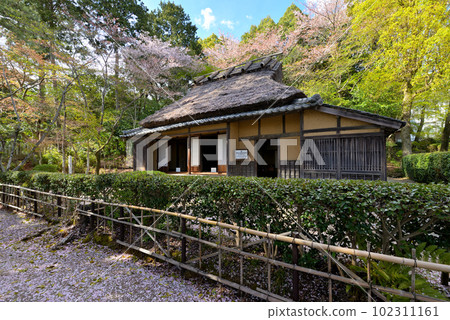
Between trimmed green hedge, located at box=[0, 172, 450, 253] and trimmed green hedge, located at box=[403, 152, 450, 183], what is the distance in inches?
327

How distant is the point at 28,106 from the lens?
7.44m

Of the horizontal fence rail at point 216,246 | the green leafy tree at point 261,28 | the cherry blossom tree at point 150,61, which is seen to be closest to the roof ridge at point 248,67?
the cherry blossom tree at point 150,61

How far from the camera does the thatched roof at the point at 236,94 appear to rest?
6691 mm

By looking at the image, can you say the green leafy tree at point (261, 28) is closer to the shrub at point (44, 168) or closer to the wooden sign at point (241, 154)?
the wooden sign at point (241, 154)

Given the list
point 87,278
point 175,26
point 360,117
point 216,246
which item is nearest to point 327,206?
point 216,246

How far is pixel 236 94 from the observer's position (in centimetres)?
812

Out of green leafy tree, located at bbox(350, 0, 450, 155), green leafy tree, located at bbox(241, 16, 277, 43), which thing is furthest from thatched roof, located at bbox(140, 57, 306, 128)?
green leafy tree, located at bbox(241, 16, 277, 43)

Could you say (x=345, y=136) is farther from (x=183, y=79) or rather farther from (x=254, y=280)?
(x=183, y=79)

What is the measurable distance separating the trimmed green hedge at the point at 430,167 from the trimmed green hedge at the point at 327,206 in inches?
327

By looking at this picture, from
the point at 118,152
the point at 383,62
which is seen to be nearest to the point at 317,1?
the point at 383,62

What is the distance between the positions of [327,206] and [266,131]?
17.4 ft

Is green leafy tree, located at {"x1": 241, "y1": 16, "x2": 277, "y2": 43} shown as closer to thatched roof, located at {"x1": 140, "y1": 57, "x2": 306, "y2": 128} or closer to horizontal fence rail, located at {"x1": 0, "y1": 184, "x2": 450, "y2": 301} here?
thatched roof, located at {"x1": 140, "y1": 57, "x2": 306, "y2": 128}

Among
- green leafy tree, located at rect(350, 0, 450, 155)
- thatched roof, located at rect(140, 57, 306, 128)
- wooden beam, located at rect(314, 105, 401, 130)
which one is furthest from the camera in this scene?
green leafy tree, located at rect(350, 0, 450, 155)

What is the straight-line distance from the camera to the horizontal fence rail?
5.27ft
